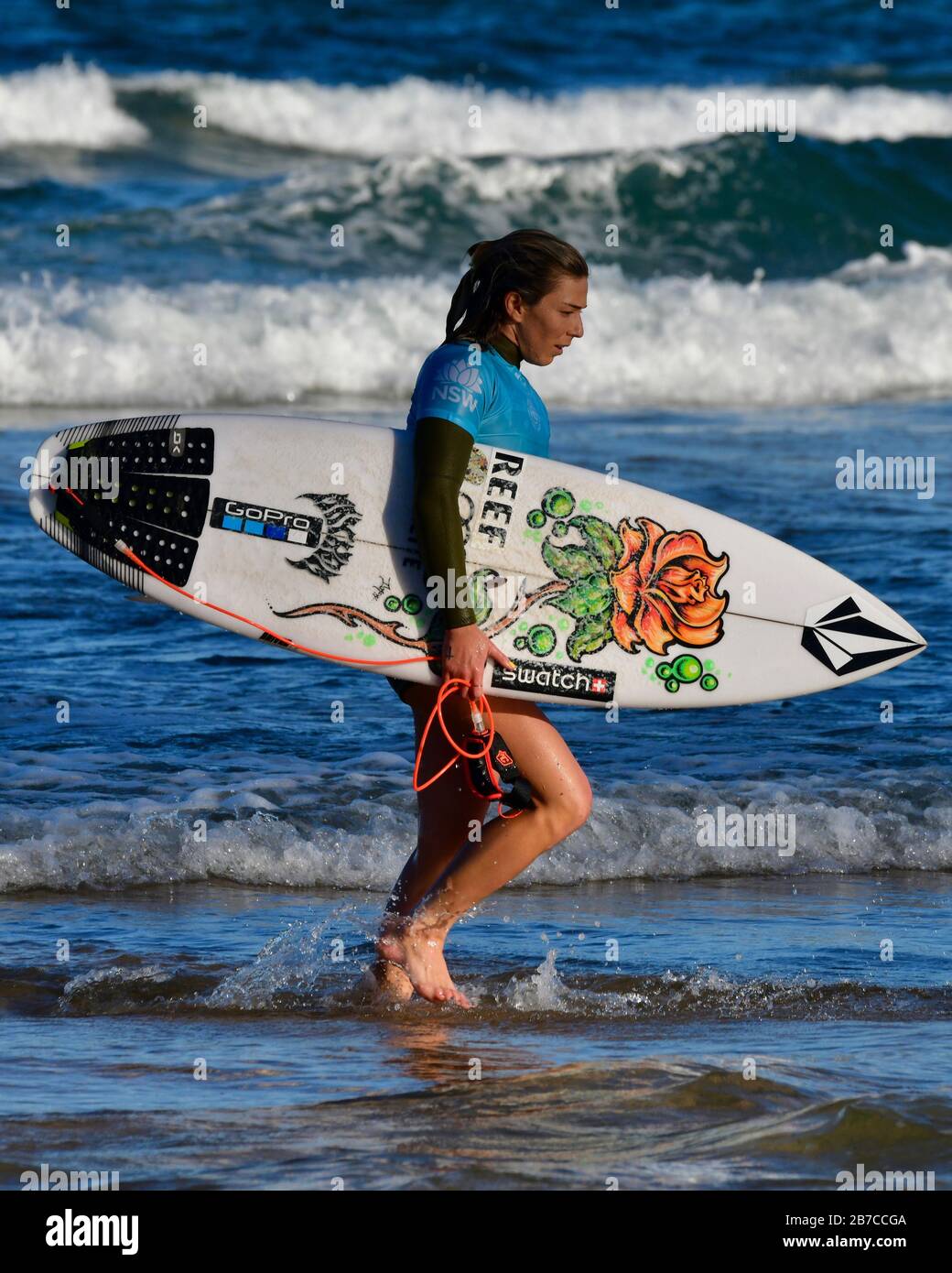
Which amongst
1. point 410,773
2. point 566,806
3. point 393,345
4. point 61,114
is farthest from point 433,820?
point 61,114

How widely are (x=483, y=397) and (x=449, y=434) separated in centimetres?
14

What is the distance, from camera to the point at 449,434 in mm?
3412

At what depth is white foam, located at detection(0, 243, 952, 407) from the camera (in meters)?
12.0

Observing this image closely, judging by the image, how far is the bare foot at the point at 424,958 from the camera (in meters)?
3.77

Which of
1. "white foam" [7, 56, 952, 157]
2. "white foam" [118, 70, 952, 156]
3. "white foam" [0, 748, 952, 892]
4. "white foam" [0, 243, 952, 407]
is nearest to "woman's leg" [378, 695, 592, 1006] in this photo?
"white foam" [0, 748, 952, 892]

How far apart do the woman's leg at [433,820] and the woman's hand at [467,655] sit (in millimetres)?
123

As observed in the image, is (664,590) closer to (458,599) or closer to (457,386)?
(458,599)

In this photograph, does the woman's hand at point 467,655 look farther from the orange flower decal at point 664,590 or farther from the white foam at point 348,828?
the white foam at point 348,828

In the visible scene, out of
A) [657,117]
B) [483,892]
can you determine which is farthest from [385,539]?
[657,117]

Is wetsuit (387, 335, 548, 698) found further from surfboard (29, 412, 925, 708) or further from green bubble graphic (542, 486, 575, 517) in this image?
green bubble graphic (542, 486, 575, 517)

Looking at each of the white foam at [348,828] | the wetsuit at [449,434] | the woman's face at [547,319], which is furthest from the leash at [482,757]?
the white foam at [348,828]

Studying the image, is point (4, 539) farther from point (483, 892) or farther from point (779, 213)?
point (779, 213)

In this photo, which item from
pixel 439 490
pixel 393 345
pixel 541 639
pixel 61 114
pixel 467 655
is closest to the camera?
pixel 439 490
